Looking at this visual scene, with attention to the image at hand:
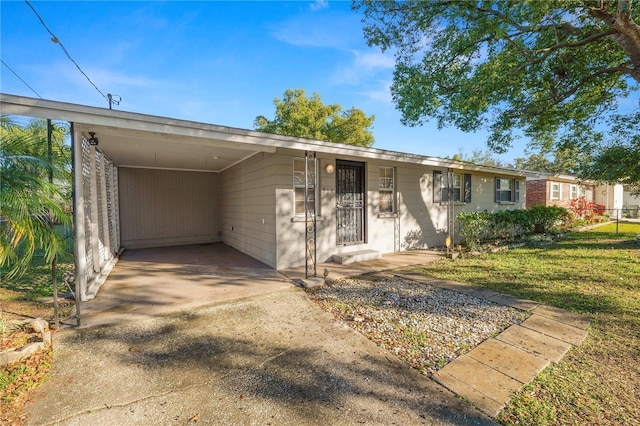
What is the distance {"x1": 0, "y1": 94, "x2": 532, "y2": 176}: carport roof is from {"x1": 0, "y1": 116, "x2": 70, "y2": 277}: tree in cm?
52

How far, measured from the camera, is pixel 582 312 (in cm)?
386

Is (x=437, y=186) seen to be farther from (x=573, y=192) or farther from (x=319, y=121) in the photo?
(x=573, y=192)

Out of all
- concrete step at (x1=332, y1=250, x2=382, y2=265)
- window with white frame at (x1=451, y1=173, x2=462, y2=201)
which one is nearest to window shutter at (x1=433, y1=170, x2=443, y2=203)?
window with white frame at (x1=451, y1=173, x2=462, y2=201)

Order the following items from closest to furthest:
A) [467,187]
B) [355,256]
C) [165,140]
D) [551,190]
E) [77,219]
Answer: [77,219], [165,140], [355,256], [467,187], [551,190]

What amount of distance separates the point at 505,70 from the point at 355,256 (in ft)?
20.2

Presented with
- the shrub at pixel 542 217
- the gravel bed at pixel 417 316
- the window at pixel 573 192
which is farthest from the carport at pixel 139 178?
the window at pixel 573 192

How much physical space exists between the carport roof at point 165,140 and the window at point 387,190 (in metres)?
0.83

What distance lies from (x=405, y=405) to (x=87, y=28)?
851cm

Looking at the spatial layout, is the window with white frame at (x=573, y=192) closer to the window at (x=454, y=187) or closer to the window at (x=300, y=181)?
the window at (x=454, y=187)

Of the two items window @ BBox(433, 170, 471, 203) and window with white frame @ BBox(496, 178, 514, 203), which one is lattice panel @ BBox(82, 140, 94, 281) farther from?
window with white frame @ BBox(496, 178, 514, 203)

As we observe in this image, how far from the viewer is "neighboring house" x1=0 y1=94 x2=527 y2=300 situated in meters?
4.50

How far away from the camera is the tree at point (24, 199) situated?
8.25 ft

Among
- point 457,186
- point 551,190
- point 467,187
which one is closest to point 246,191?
point 457,186

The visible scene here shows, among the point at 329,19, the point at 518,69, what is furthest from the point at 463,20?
the point at 329,19
